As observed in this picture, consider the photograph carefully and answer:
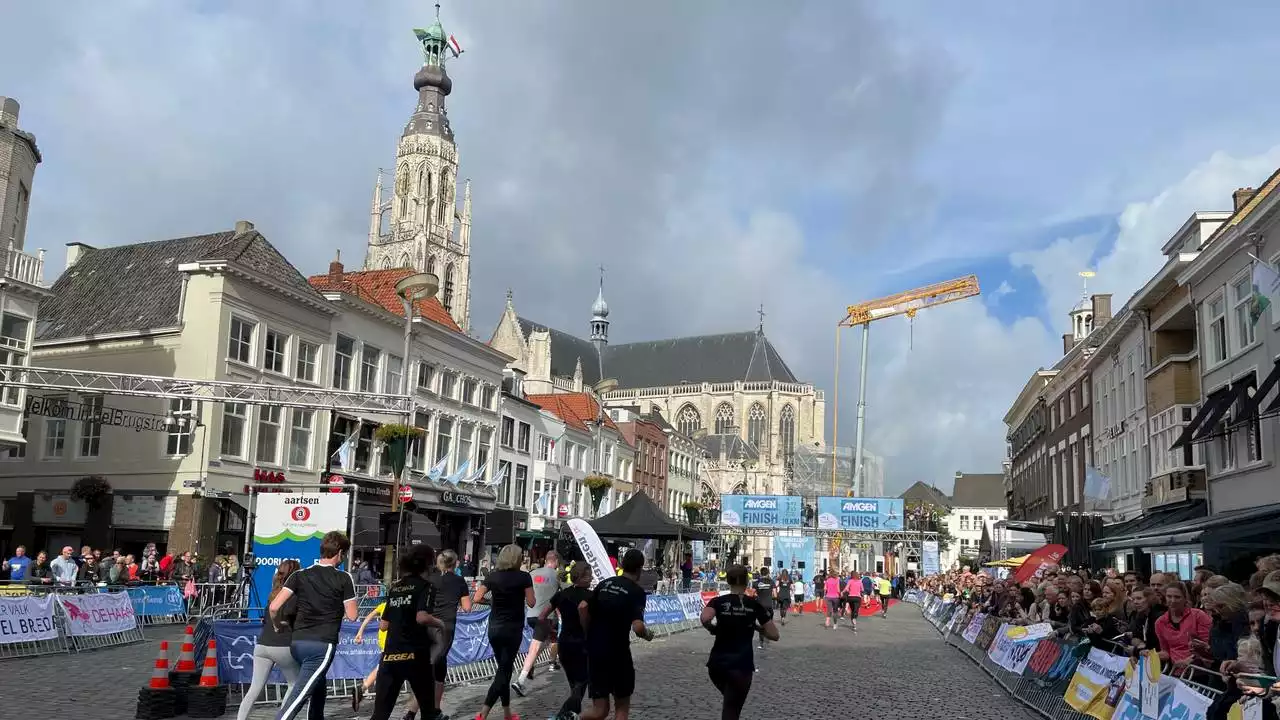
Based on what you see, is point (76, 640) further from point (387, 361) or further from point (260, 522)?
point (387, 361)

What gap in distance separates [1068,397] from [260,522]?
3403cm

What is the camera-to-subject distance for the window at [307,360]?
32844 millimetres

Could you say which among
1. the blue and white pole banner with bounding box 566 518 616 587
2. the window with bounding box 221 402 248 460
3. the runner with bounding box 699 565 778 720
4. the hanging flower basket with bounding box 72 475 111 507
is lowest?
the runner with bounding box 699 565 778 720

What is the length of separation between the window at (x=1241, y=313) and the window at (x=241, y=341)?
25216 mm

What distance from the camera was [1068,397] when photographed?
137 feet

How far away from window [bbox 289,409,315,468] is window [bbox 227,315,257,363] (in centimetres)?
279

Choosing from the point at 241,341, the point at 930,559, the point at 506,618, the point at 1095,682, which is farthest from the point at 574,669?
the point at 930,559

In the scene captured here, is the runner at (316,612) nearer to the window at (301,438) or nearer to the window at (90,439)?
the window at (90,439)

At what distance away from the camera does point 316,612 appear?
8.26 m

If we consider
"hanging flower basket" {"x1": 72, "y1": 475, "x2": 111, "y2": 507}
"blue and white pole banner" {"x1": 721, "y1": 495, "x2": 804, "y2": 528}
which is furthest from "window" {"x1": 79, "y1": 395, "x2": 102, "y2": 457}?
"blue and white pole banner" {"x1": 721, "y1": 495, "x2": 804, "y2": 528}

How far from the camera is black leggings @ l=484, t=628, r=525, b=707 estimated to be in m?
9.64

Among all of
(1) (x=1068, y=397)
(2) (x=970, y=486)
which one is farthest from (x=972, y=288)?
(1) (x=1068, y=397)

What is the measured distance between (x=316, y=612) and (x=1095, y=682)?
23.8 feet

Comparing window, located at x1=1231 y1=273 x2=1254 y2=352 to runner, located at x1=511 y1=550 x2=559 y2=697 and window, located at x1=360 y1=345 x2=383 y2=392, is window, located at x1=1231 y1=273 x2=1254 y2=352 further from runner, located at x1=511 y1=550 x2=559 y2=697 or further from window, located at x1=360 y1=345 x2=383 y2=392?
window, located at x1=360 y1=345 x2=383 y2=392
